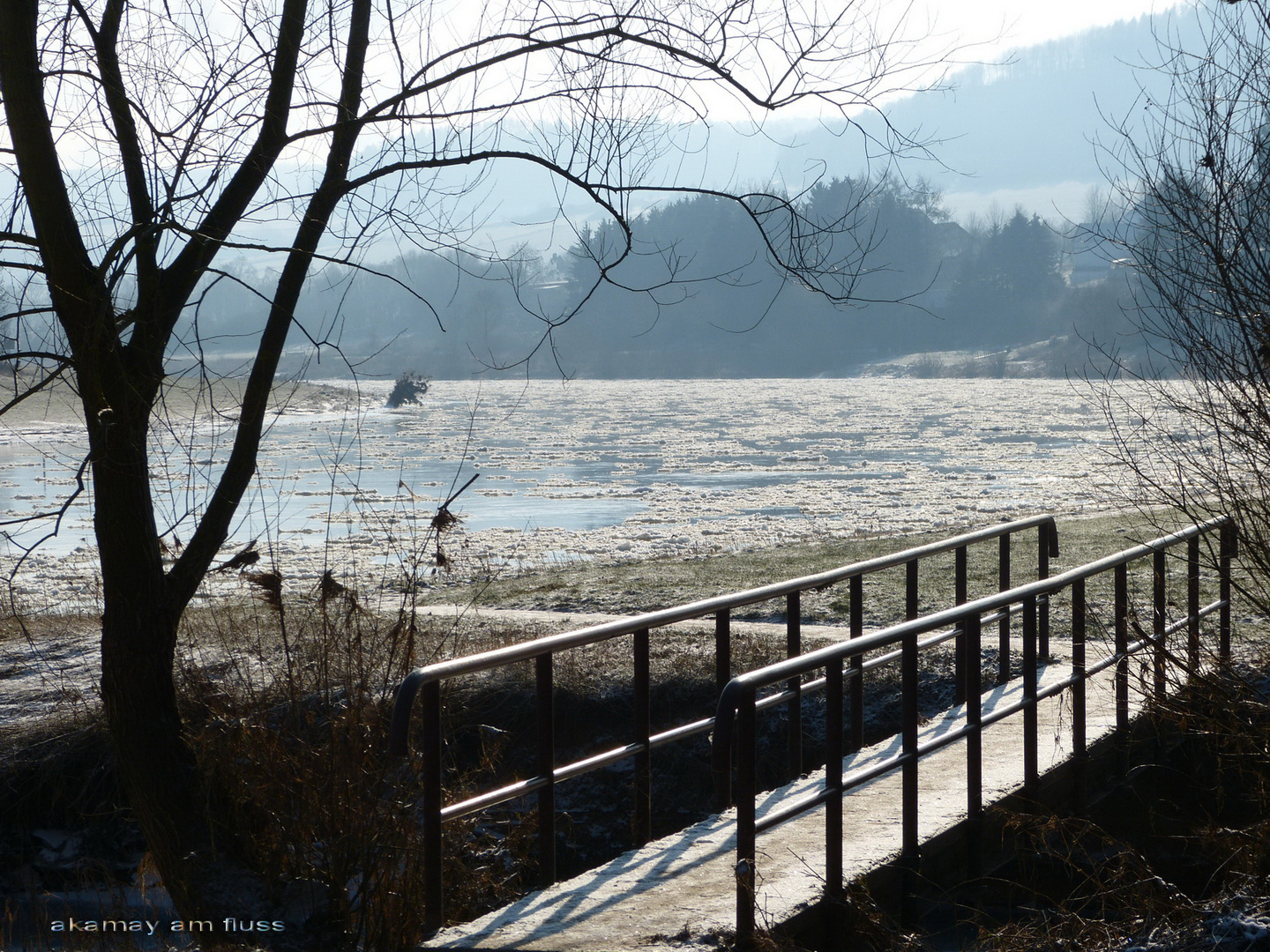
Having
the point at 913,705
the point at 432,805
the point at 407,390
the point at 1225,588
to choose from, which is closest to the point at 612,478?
the point at 1225,588

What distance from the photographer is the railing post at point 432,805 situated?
161 inches

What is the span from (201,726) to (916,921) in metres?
3.45

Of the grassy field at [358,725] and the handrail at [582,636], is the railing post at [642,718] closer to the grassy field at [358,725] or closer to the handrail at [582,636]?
the handrail at [582,636]

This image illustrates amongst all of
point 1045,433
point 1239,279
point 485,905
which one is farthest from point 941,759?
point 1045,433

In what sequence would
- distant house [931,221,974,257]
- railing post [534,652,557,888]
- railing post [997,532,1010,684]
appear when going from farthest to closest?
distant house [931,221,974,257] → railing post [997,532,1010,684] → railing post [534,652,557,888]

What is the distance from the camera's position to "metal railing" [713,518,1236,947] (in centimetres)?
394

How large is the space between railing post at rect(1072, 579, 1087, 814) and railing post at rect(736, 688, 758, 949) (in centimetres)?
277

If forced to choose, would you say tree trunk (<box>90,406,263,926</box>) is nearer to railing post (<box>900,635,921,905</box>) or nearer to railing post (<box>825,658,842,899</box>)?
railing post (<box>825,658,842,899</box>)

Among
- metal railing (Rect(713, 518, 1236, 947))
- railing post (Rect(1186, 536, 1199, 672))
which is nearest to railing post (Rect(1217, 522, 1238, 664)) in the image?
metal railing (Rect(713, 518, 1236, 947))

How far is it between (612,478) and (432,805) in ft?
82.0

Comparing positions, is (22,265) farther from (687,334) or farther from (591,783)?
(687,334)

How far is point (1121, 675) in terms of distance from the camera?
6418 millimetres

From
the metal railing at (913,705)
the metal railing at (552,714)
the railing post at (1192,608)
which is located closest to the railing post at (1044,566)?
the metal railing at (913,705)

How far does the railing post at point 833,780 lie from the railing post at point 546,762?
3.42 ft
